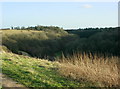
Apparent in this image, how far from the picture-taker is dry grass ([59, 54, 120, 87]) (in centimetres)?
676

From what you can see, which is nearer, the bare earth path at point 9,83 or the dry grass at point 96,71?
the bare earth path at point 9,83

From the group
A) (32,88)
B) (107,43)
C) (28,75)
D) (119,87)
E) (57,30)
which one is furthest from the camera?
(57,30)

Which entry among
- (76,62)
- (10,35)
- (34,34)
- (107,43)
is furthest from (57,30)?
(76,62)

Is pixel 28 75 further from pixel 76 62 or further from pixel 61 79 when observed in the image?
pixel 76 62

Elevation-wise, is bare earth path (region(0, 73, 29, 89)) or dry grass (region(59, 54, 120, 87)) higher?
bare earth path (region(0, 73, 29, 89))

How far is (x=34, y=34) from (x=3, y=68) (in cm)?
4268

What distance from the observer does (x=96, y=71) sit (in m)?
7.37

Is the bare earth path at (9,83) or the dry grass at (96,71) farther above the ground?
the bare earth path at (9,83)

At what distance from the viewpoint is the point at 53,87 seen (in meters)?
6.12

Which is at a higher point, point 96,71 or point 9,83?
point 9,83

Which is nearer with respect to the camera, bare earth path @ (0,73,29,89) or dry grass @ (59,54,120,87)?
bare earth path @ (0,73,29,89)

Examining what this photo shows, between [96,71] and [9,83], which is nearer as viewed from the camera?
[9,83]

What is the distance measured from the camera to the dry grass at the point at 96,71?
676 cm

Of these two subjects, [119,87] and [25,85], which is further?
[119,87]
